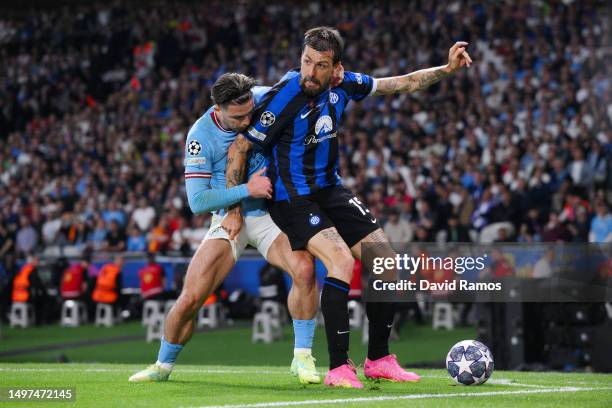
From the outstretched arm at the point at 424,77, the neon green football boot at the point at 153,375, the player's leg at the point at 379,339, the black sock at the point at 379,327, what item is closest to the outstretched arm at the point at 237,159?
the player's leg at the point at 379,339

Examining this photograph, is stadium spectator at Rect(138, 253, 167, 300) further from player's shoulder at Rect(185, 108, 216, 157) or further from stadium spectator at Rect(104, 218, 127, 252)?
player's shoulder at Rect(185, 108, 216, 157)

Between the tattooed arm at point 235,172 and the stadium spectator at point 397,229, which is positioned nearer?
the tattooed arm at point 235,172

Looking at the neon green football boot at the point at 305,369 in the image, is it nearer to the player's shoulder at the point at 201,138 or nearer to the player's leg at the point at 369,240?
the player's leg at the point at 369,240

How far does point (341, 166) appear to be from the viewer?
19312 mm

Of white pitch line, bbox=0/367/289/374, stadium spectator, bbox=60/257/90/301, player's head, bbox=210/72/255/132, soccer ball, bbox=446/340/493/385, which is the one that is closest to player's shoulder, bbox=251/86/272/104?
player's head, bbox=210/72/255/132

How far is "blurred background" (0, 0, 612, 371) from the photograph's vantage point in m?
15.6

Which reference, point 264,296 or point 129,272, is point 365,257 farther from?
point 129,272

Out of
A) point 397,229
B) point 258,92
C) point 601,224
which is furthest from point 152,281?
point 258,92

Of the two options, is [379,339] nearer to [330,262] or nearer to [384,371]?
[384,371]

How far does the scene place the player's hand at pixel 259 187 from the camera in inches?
271

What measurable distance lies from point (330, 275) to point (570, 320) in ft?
18.2

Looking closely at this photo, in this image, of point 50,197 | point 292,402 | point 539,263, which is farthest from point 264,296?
point 292,402

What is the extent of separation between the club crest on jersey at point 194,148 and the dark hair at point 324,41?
3.45 ft

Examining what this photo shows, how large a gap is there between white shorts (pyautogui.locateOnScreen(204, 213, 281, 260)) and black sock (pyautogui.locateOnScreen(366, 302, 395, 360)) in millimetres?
866
